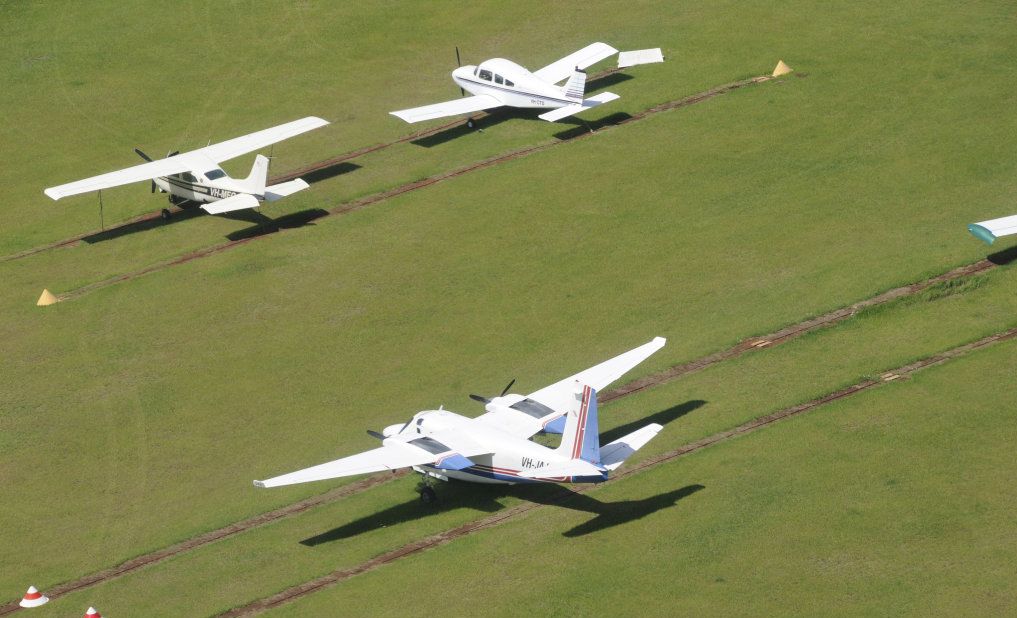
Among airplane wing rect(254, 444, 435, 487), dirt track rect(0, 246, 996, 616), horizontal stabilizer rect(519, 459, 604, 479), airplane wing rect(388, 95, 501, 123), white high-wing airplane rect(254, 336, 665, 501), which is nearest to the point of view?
horizontal stabilizer rect(519, 459, 604, 479)

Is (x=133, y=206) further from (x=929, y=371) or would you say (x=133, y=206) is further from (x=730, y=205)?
(x=929, y=371)

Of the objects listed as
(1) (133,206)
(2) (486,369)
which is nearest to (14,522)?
(2) (486,369)

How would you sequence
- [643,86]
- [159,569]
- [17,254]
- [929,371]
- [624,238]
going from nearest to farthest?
[159,569] < [929,371] < [624,238] < [17,254] < [643,86]

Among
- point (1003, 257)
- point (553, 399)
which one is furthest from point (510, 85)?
point (553, 399)

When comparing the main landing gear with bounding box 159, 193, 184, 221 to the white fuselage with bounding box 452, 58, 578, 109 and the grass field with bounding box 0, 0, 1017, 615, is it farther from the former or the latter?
the white fuselage with bounding box 452, 58, 578, 109

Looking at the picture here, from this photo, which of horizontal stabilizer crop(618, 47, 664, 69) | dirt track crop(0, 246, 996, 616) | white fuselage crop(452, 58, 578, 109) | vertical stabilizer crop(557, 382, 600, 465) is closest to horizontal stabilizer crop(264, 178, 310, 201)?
white fuselage crop(452, 58, 578, 109)

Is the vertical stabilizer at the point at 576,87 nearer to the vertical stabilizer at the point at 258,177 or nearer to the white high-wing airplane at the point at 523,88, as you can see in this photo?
the white high-wing airplane at the point at 523,88

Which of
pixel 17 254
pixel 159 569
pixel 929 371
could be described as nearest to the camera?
pixel 159 569
